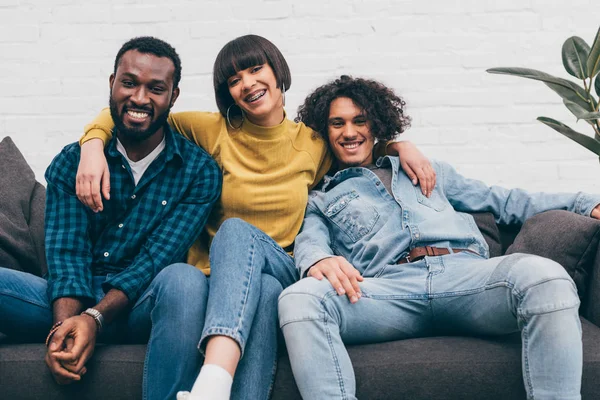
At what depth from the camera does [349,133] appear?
202 centimetres

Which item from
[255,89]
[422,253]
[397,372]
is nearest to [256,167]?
[255,89]

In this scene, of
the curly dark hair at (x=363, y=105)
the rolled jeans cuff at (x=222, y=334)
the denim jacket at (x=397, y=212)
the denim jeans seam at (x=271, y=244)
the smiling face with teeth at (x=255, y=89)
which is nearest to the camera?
the rolled jeans cuff at (x=222, y=334)

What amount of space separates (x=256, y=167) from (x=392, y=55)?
32.4 inches

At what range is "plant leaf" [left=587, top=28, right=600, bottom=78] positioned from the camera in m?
→ 1.73

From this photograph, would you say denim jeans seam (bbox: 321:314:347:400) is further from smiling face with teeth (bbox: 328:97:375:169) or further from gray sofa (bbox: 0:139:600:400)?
smiling face with teeth (bbox: 328:97:375:169)

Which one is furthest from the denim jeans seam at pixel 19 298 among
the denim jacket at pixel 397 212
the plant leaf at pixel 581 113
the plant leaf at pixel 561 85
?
the plant leaf at pixel 581 113

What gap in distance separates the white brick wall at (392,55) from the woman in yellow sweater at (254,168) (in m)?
0.47

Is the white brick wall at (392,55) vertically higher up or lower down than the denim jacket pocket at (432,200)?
higher up

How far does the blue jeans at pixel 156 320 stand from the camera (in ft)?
4.91

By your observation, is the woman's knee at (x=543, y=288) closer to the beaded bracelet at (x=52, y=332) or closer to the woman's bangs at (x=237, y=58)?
the woman's bangs at (x=237, y=58)

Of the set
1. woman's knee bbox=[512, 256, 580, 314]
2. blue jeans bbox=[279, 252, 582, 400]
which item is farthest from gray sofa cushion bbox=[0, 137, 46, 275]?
woman's knee bbox=[512, 256, 580, 314]

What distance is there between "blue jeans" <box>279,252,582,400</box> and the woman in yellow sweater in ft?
0.46

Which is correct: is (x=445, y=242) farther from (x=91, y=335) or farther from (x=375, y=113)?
(x=91, y=335)

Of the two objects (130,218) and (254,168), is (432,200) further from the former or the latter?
(130,218)
